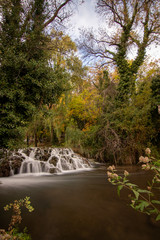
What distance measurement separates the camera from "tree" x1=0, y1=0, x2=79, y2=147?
18.0 feet

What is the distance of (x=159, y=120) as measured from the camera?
8586 mm

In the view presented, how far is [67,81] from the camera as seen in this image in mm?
8148

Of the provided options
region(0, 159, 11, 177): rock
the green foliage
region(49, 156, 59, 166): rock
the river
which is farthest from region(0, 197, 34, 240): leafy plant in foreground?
region(49, 156, 59, 166): rock

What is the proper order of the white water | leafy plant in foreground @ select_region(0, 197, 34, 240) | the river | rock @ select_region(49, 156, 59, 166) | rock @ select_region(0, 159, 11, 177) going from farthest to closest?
rock @ select_region(49, 156, 59, 166)
the white water
rock @ select_region(0, 159, 11, 177)
the river
leafy plant in foreground @ select_region(0, 197, 34, 240)

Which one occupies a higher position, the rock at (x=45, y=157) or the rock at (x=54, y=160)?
the rock at (x=45, y=157)

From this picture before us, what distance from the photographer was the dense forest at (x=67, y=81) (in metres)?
5.77

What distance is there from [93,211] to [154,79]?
28.0 feet

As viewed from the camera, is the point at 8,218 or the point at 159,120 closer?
the point at 8,218

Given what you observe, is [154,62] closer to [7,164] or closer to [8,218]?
[7,164]

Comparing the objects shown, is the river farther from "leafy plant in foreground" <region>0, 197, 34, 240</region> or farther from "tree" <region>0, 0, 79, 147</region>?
"tree" <region>0, 0, 79, 147</region>

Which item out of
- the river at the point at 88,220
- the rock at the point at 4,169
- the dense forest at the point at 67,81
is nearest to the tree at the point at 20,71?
the dense forest at the point at 67,81

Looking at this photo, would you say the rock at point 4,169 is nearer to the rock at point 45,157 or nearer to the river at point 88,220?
the rock at point 45,157

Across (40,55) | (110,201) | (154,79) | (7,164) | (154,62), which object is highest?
(154,62)

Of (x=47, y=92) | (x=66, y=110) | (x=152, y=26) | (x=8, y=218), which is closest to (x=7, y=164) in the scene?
(x=47, y=92)
